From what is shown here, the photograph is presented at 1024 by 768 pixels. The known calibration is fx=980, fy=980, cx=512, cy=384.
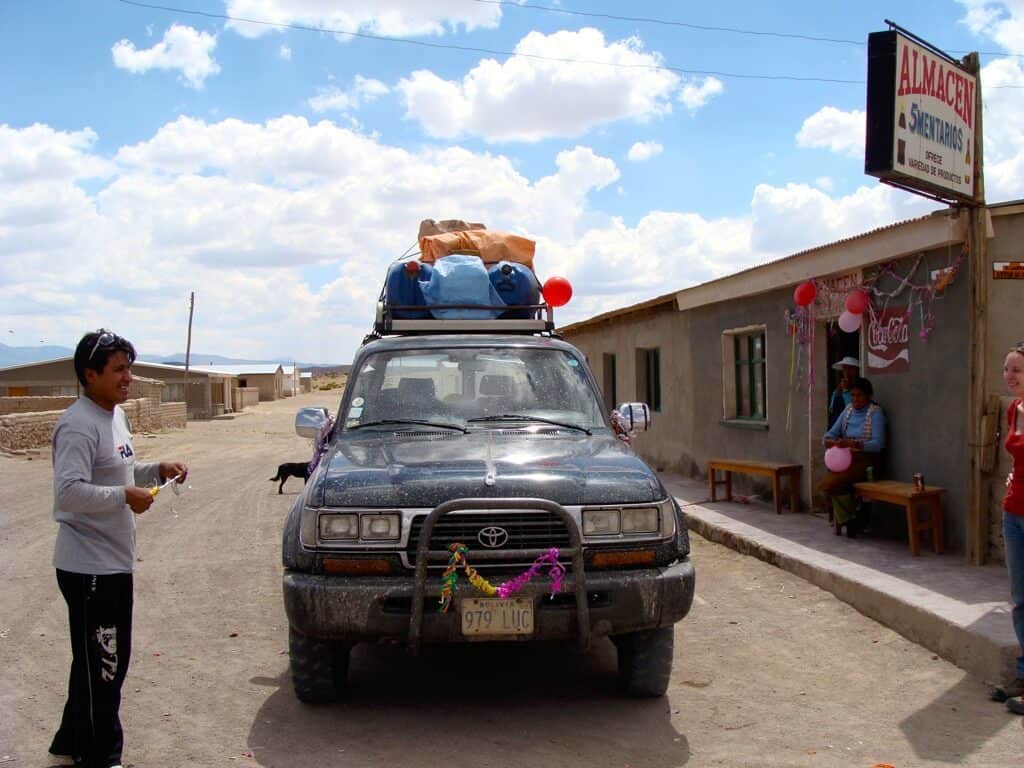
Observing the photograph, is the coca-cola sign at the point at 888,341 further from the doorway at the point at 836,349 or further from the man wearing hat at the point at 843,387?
the doorway at the point at 836,349

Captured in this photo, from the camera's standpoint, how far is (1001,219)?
7.28 metres

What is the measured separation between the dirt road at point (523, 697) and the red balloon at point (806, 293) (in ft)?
10.8

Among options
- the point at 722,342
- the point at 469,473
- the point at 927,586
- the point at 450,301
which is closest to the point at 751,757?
the point at 469,473

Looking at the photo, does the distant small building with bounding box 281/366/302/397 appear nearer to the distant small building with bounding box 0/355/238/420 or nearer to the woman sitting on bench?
the distant small building with bounding box 0/355/238/420

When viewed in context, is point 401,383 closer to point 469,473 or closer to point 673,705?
point 469,473

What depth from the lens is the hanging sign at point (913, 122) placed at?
22.1 ft

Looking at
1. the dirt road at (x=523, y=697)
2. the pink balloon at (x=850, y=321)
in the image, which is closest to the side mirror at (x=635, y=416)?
the dirt road at (x=523, y=697)

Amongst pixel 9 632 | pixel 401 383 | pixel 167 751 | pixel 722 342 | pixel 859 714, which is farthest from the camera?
pixel 722 342

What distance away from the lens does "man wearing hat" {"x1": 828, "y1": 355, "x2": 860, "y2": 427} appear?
915cm

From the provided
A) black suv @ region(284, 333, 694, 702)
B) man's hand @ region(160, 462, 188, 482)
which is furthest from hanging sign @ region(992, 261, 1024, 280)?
man's hand @ region(160, 462, 188, 482)

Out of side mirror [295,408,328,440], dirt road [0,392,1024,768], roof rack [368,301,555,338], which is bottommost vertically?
dirt road [0,392,1024,768]

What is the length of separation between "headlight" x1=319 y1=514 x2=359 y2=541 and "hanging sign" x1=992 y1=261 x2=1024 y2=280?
5188 millimetres

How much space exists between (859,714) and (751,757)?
0.86 meters

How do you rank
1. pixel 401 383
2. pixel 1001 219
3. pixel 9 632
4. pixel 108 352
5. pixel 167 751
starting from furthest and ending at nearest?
1. pixel 1001 219
2. pixel 9 632
3. pixel 401 383
4. pixel 167 751
5. pixel 108 352
